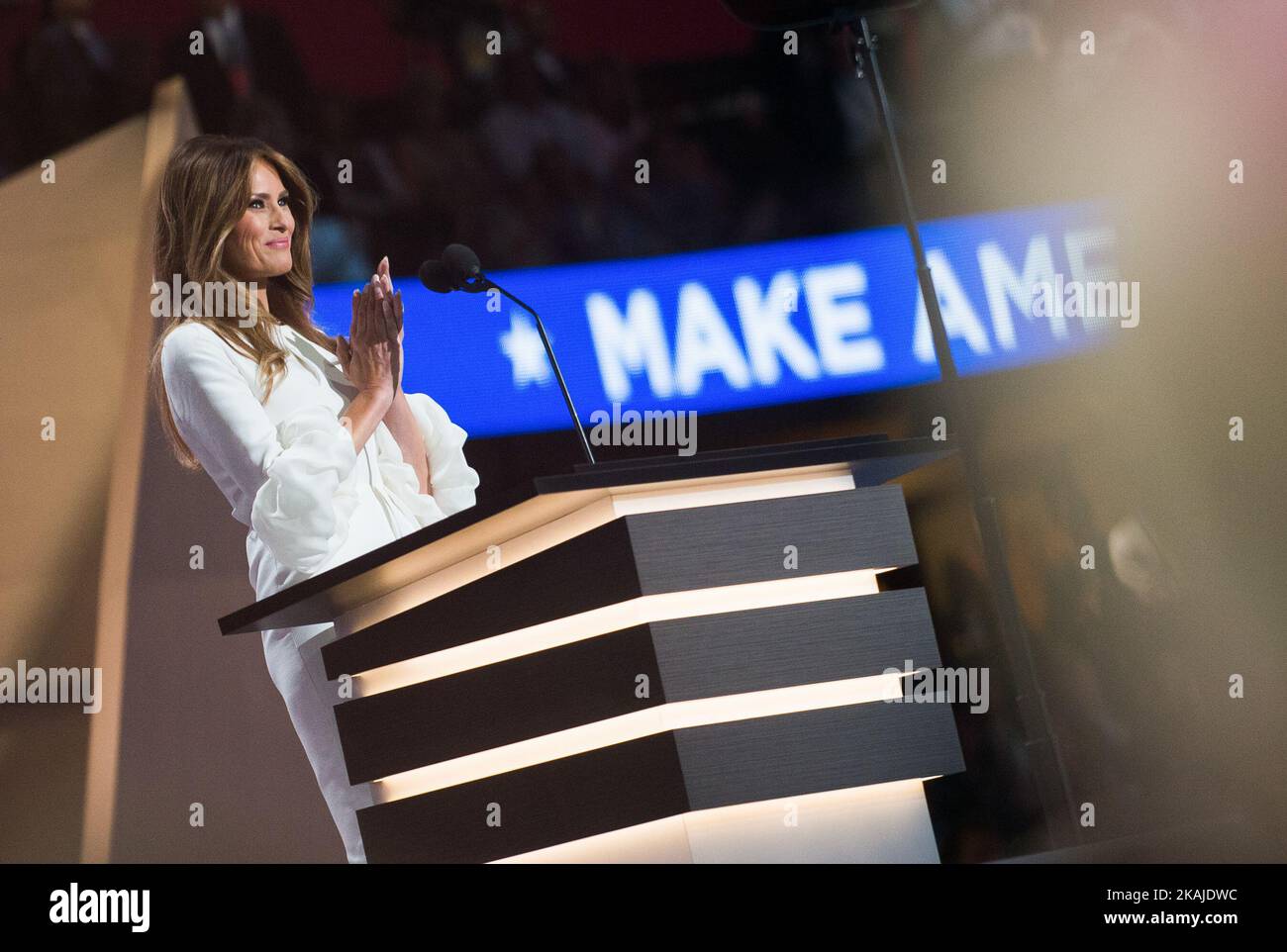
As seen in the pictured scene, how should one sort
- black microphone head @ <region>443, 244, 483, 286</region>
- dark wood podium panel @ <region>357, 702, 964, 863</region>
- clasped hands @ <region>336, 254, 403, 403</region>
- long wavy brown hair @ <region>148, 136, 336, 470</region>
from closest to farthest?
dark wood podium panel @ <region>357, 702, 964, 863</region>, black microphone head @ <region>443, 244, 483, 286</region>, clasped hands @ <region>336, 254, 403, 403</region>, long wavy brown hair @ <region>148, 136, 336, 470</region>

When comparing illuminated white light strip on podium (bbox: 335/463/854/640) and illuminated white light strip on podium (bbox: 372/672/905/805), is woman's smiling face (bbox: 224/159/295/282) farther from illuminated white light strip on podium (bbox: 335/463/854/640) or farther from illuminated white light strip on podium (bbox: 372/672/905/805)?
illuminated white light strip on podium (bbox: 372/672/905/805)

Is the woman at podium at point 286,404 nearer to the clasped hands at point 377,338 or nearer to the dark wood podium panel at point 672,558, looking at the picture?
the clasped hands at point 377,338

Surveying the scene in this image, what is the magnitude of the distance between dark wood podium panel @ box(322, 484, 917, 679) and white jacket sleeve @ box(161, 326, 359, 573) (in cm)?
41

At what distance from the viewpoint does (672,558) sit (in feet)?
5.21

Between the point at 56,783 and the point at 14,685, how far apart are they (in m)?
0.28

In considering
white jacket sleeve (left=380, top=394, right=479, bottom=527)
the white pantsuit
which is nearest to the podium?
the white pantsuit

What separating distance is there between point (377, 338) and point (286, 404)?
0.76 feet

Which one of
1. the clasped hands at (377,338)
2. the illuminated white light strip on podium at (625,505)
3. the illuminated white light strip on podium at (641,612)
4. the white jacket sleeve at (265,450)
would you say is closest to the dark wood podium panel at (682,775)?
the illuminated white light strip on podium at (641,612)

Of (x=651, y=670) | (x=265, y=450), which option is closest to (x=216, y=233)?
(x=265, y=450)

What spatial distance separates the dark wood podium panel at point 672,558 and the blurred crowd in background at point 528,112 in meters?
2.08

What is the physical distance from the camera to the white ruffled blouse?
212 centimetres

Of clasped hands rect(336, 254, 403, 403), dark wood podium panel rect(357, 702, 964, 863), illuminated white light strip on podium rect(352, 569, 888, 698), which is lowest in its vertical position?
dark wood podium panel rect(357, 702, 964, 863)

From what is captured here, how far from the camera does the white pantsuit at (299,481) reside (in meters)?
2.12
